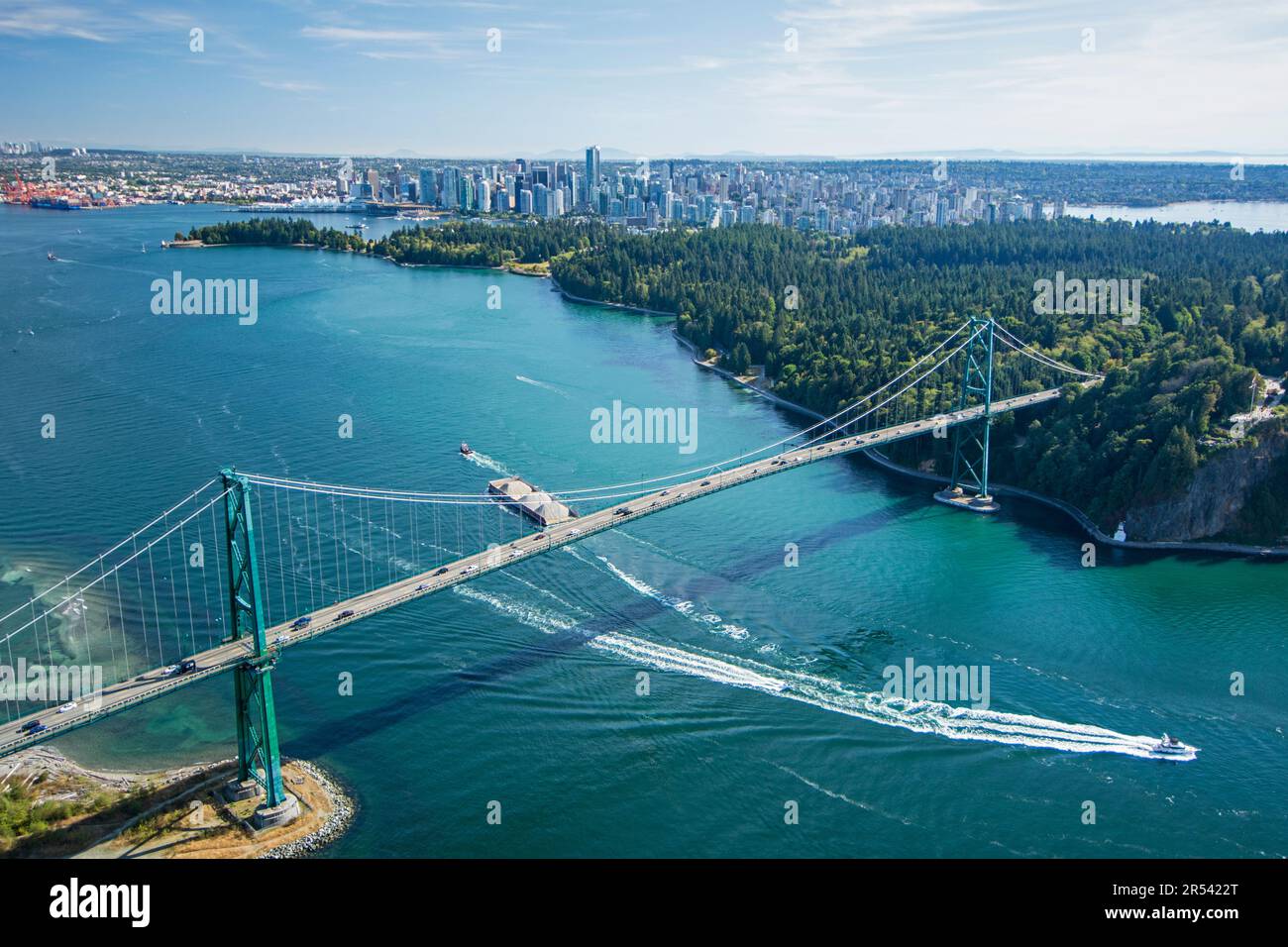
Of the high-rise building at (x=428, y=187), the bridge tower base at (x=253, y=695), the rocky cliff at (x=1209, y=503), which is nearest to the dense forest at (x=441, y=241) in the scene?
the high-rise building at (x=428, y=187)

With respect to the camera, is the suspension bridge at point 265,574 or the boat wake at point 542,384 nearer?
the suspension bridge at point 265,574

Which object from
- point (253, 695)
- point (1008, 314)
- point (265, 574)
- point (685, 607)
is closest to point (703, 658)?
point (685, 607)

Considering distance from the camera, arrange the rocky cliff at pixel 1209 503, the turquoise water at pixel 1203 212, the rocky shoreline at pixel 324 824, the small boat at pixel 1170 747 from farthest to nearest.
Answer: the turquoise water at pixel 1203 212, the rocky cliff at pixel 1209 503, the small boat at pixel 1170 747, the rocky shoreline at pixel 324 824

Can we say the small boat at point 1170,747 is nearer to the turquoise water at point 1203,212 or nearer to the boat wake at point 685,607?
the boat wake at point 685,607

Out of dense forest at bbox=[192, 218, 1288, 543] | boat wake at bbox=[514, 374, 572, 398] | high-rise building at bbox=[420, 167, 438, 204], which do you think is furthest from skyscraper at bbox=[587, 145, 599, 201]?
boat wake at bbox=[514, 374, 572, 398]

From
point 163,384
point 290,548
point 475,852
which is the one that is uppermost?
point 163,384

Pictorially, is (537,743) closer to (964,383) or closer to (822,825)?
(822,825)
